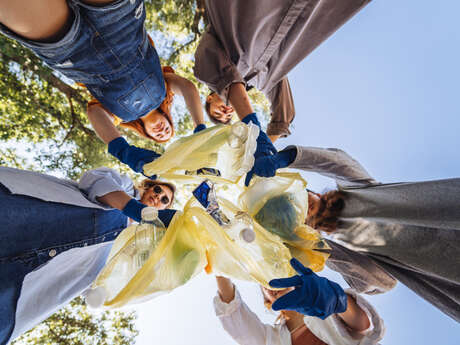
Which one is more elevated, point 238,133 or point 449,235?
point 238,133

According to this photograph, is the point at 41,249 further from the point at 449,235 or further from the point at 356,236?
the point at 449,235

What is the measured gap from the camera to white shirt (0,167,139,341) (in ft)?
3.39

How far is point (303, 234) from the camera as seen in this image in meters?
1.21

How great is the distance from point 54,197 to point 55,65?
69cm

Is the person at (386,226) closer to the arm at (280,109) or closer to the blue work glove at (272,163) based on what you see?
the blue work glove at (272,163)

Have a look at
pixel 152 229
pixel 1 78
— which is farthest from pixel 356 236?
pixel 1 78

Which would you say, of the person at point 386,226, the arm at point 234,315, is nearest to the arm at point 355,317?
the person at point 386,226

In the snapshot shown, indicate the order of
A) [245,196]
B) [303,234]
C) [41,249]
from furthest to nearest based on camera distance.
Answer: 1. [245,196]
2. [303,234]
3. [41,249]

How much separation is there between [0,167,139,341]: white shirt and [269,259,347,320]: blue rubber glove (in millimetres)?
1131

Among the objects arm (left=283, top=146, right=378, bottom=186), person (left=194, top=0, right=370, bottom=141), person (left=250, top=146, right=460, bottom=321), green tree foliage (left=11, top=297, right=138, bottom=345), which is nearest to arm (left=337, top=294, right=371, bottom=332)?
person (left=250, top=146, right=460, bottom=321)

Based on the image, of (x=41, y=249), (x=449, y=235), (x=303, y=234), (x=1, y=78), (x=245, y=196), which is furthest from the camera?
(x=1, y=78)

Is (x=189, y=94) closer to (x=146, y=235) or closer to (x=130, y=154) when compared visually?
(x=130, y=154)

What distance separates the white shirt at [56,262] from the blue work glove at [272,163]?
3.09 feet

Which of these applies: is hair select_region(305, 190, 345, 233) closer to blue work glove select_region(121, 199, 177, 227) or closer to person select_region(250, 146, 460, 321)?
person select_region(250, 146, 460, 321)
